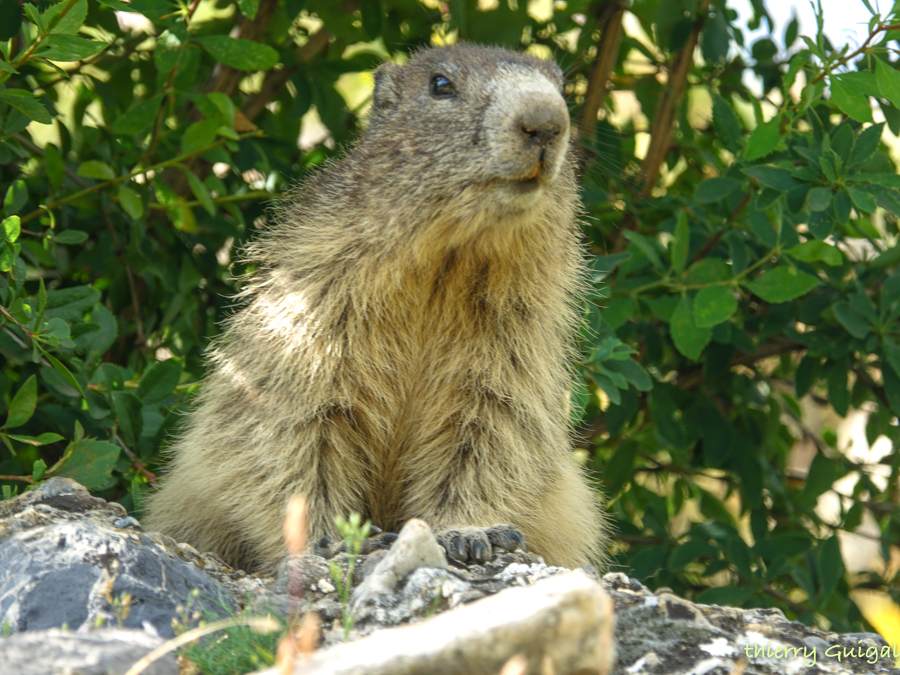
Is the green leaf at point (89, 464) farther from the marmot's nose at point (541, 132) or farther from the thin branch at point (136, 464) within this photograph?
the marmot's nose at point (541, 132)

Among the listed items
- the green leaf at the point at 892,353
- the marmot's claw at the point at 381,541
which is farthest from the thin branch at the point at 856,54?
the marmot's claw at the point at 381,541

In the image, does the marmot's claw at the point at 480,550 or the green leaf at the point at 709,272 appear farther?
the green leaf at the point at 709,272

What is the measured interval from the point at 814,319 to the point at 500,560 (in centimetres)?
255

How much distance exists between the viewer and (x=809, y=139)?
14.6 ft

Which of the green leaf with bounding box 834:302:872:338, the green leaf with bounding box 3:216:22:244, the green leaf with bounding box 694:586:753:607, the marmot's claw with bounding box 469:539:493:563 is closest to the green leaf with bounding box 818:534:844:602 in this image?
the green leaf with bounding box 694:586:753:607

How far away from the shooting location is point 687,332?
14.4 ft

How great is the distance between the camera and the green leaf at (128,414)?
391 cm

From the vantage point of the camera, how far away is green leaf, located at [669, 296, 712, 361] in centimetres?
436

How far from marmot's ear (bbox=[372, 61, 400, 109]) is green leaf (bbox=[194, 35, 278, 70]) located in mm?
477

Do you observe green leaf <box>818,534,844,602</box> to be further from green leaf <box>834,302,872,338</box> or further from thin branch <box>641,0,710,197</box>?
thin branch <box>641,0,710,197</box>

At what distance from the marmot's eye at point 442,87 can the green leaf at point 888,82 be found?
1.77m

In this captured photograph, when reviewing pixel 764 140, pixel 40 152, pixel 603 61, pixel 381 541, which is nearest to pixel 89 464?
pixel 381 541

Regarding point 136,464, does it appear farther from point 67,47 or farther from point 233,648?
point 233,648

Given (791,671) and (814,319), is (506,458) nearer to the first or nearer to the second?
(791,671)
